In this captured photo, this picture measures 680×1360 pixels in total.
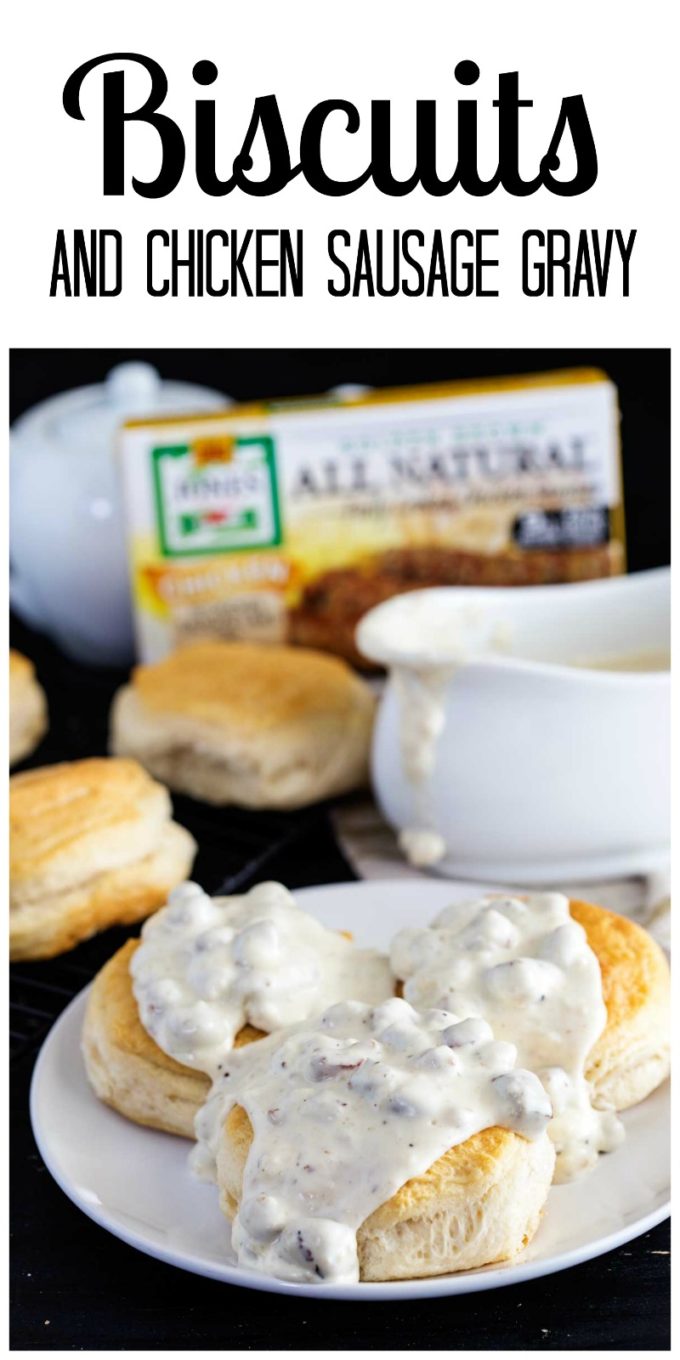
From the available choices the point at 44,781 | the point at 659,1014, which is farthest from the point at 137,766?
the point at 659,1014

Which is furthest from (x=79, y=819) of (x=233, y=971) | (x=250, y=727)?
(x=233, y=971)

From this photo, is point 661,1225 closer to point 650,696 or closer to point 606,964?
point 606,964

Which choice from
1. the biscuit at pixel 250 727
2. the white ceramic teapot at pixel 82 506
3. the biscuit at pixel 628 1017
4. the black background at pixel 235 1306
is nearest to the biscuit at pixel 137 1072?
the black background at pixel 235 1306

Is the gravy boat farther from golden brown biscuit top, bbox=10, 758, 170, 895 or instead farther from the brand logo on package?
the brand logo on package

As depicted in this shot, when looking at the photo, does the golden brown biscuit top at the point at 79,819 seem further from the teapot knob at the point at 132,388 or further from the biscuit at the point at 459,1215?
the teapot knob at the point at 132,388

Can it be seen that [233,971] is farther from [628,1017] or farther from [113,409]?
[113,409]

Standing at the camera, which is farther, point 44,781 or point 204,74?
point 44,781
